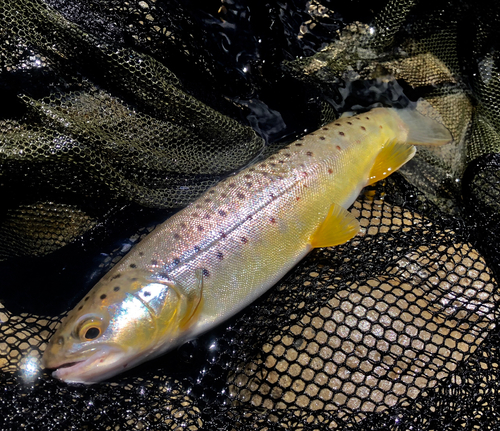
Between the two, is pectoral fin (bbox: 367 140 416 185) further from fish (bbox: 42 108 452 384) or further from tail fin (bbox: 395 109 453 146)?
tail fin (bbox: 395 109 453 146)

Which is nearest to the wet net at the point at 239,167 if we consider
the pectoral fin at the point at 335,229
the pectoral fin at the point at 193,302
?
the pectoral fin at the point at 335,229

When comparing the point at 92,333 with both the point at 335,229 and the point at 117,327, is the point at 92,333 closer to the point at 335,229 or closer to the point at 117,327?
the point at 117,327

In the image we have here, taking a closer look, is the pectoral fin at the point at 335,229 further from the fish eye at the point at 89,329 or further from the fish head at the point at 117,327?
the fish eye at the point at 89,329

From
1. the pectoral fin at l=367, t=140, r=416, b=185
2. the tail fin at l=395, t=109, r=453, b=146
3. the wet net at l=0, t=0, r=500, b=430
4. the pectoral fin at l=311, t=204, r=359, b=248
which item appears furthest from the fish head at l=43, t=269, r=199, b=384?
the tail fin at l=395, t=109, r=453, b=146

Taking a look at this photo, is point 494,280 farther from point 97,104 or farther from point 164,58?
point 97,104

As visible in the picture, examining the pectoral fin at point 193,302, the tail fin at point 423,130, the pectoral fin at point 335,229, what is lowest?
the pectoral fin at point 193,302

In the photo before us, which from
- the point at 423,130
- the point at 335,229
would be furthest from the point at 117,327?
the point at 423,130

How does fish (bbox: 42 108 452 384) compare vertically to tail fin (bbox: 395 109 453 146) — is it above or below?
below

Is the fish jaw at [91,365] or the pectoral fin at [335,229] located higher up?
the pectoral fin at [335,229]
